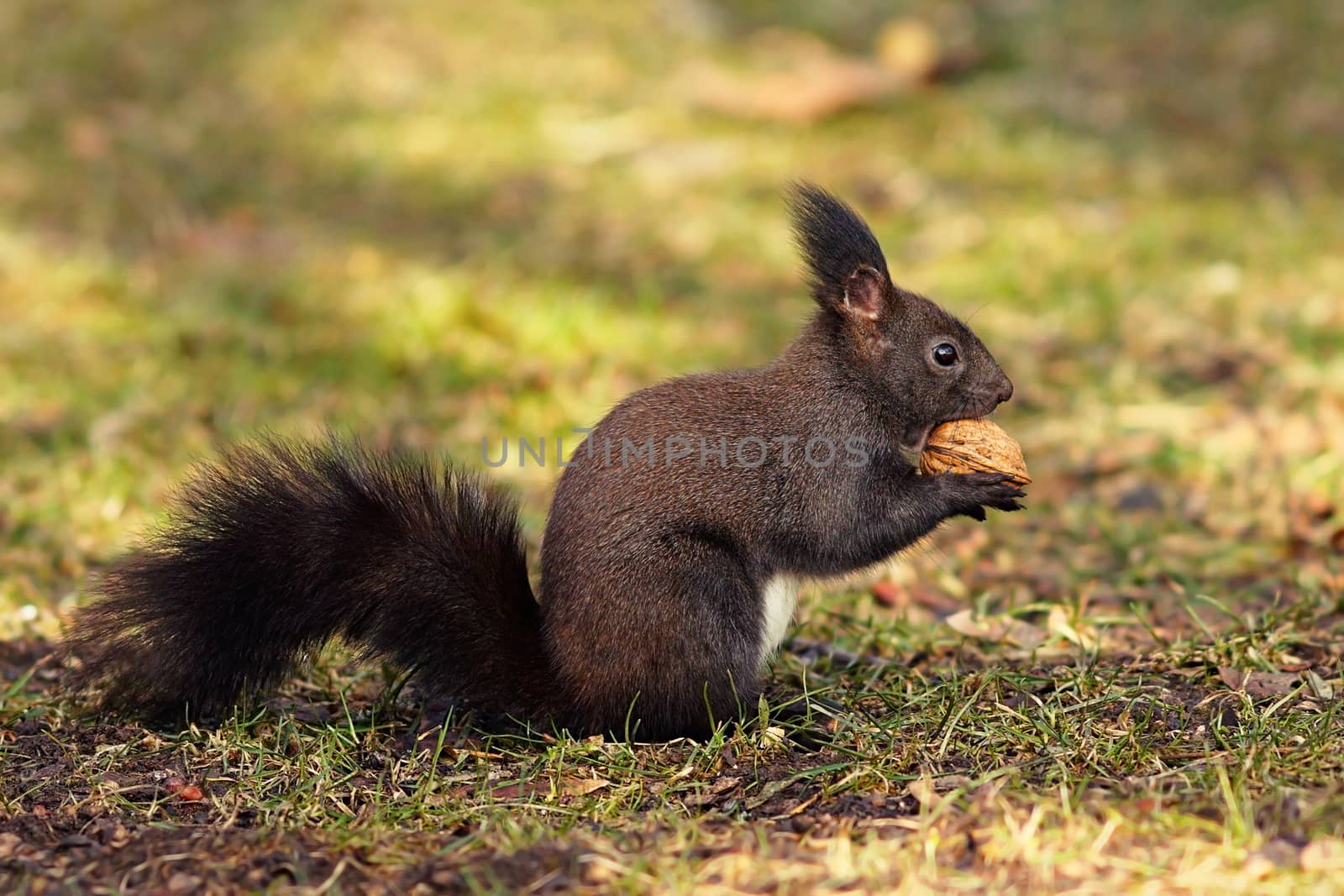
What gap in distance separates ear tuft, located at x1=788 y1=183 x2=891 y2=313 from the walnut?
328 mm

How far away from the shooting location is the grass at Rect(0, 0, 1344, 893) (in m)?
2.43

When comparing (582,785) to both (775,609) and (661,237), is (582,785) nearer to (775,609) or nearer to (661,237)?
(775,609)

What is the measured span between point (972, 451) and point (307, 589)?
142cm

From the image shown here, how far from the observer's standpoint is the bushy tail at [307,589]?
2803 millimetres

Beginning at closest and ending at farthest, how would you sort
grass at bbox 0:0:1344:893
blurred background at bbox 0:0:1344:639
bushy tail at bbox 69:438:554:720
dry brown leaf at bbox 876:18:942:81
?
grass at bbox 0:0:1344:893 → bushy tail at bbox 69:438:554:720 → blurred background at bbox 0:0:1344:639 → dry brown leaf at bbox 876:18:942:81

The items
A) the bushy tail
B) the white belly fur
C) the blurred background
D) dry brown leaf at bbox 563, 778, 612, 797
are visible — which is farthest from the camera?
the blurred background

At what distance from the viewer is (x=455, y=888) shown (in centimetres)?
225

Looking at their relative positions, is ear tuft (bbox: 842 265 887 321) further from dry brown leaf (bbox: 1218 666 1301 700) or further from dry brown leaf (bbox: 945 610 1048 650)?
dry brown leaf (bbox: 1218 666 1301 700)

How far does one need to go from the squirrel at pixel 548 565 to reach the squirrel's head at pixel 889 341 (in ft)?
0.64

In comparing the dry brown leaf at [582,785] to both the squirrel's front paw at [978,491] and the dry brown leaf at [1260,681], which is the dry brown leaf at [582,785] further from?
the dry brown leaf at [1260,681]

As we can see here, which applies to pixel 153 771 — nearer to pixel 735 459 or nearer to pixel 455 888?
pixel 455 888

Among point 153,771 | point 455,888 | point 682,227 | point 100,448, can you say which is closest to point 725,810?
point 455,888

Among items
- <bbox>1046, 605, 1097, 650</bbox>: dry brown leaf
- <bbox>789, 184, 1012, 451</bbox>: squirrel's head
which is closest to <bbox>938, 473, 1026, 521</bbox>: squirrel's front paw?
<bbox>789, 184, 1012, 451</bbox>: squirrel's head

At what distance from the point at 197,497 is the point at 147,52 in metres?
6.47
